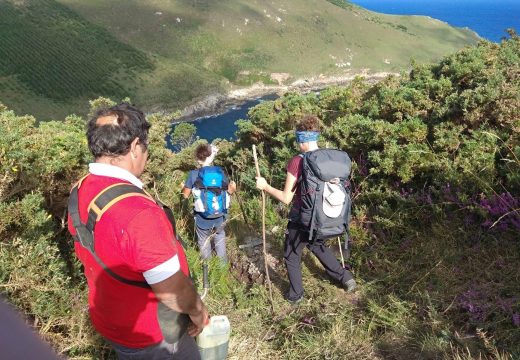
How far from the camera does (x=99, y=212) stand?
176cm

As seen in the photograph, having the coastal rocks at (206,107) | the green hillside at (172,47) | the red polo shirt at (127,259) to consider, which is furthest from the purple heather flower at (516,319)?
the coastal rocks at (206,107)

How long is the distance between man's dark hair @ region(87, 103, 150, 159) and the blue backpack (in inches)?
89.2

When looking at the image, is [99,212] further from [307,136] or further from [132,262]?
[307,136]

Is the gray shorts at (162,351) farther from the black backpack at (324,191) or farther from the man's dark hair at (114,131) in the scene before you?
the black backpack at (324,191)

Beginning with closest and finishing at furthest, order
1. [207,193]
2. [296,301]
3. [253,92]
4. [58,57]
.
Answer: [296,301] < [207,193] < [58,57] < [253,92]

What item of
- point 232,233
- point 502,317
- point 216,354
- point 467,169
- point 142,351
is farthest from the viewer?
point 232,233

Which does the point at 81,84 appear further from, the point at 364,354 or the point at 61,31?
the point at 364,354

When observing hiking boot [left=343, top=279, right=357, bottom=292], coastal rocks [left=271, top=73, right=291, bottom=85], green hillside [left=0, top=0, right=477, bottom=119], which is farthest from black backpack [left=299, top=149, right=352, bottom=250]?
coastal rocks [left=271, top=73, right=291, bottom=85]

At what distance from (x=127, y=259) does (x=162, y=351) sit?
0.57 m

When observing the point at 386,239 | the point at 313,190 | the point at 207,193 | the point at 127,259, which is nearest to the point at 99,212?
the point at 127,259

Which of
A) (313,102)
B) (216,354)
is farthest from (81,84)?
(216,354)

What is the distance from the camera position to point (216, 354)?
2590mm

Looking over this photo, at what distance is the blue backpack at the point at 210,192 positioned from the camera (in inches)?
168

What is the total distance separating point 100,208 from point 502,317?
2.99m
